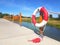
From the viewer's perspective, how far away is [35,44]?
2570mm

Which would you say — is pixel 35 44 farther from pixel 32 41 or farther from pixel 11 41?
pixel 11 41

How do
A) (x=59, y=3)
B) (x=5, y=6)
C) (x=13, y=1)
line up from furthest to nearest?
(x=5, y=6)
(x=13, y=1)
(x=59, y=3)

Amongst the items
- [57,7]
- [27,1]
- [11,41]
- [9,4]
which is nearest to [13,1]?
[9,4]

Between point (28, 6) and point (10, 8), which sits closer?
point (28, 6)

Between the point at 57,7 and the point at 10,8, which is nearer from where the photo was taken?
the point at 57,7

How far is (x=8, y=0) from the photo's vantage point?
539 centimetres

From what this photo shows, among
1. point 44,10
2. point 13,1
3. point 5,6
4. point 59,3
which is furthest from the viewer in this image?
point 5,6

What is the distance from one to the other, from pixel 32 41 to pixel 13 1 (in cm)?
273

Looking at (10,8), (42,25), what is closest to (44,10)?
(42,25)

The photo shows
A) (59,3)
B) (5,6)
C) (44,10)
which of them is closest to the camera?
(44,10)

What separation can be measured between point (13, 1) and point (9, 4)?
27cm

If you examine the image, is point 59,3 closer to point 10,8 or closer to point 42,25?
point 10,8

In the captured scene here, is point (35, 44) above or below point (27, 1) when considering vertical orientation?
below

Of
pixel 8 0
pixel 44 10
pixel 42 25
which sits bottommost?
pixel 42 25
